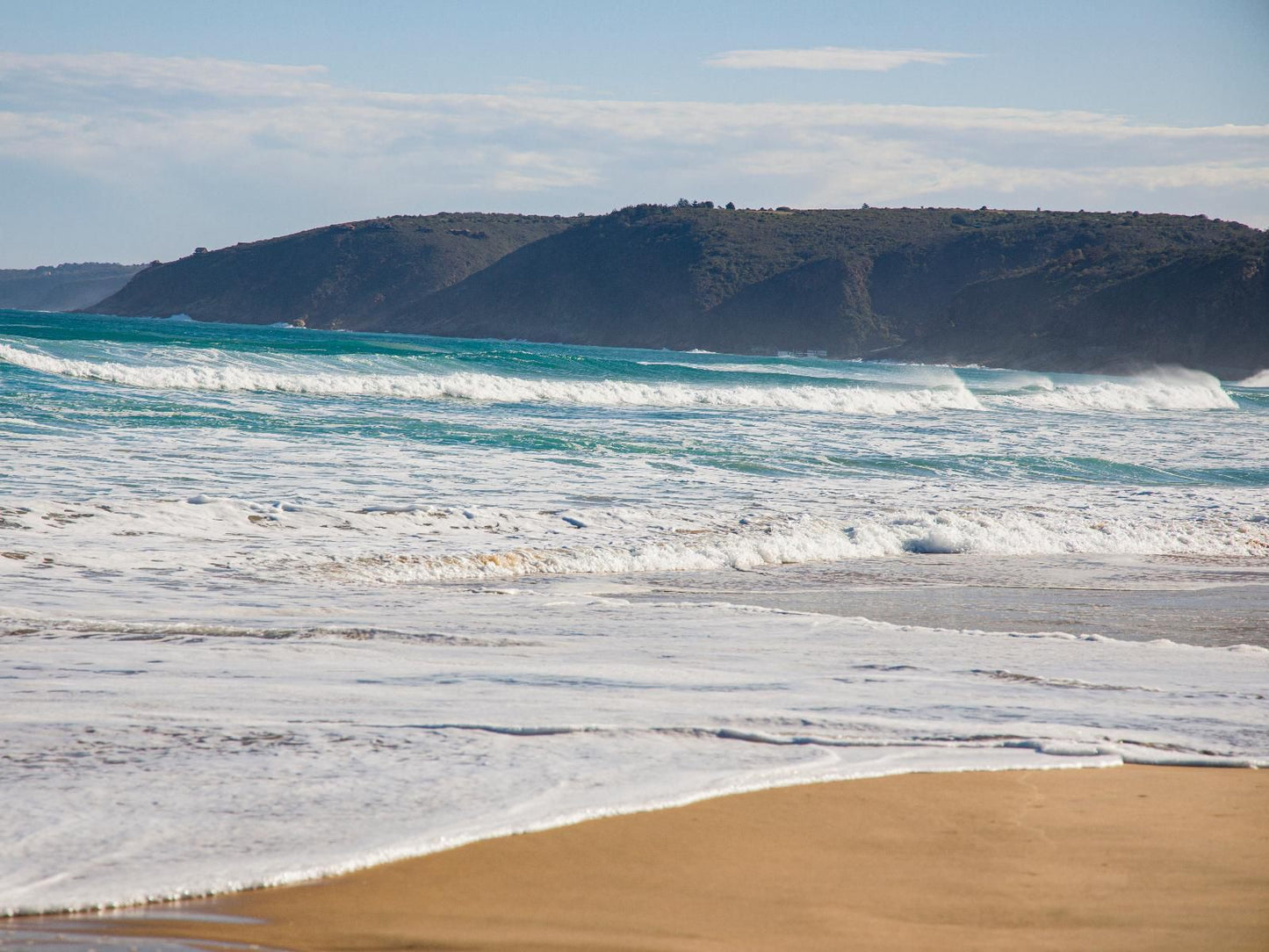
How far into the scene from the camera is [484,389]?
27.8 metres

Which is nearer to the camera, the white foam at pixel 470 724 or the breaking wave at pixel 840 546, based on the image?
the white foam at pixel 470 724

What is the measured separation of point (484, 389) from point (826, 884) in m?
25.4

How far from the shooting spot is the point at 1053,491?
1461 cm

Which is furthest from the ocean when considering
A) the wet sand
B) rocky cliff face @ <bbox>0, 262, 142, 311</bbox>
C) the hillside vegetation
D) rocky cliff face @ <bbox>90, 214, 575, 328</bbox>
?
rocky cliff face @ <bbox>0, 262, 142, 311</bbox>

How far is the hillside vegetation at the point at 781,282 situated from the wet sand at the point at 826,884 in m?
88.3

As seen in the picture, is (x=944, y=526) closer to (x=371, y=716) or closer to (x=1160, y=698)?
(x=1160, y=698)

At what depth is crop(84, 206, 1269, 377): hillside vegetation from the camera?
91812mm

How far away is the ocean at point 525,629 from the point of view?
3559 mm

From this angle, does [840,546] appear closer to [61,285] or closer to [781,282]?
[781,282]

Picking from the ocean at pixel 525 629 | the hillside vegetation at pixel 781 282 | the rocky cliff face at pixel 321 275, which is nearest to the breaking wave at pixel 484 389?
the ocean at pixel 525 629

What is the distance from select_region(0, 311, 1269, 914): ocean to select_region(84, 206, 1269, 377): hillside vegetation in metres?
79.3

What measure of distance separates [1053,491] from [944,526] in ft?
13.5

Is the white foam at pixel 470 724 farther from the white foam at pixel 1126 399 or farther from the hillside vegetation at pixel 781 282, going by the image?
the hillside vegetation at pixel 781 282

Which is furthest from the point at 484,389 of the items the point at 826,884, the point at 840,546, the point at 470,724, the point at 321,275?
the point at 321,275
